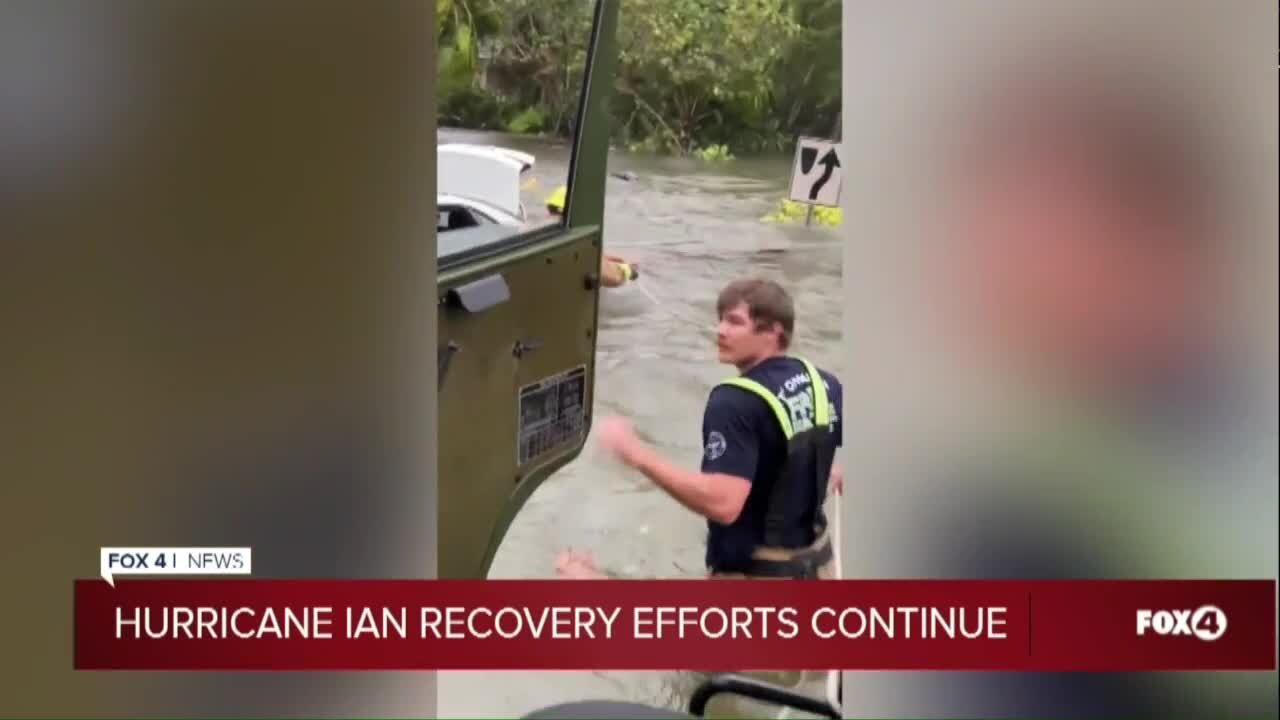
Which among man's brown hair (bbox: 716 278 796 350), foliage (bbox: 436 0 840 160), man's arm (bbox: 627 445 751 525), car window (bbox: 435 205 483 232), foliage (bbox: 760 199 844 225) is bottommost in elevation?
man's arm (bbox: 627 445 751 525)

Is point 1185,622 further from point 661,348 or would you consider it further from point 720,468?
point 661,348

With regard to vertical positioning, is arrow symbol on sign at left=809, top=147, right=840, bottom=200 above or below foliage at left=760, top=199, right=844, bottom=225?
above

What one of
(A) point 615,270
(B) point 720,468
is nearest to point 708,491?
(B) point 720,468

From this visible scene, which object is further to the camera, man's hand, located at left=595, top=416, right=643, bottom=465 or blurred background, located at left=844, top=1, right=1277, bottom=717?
man's hand, located at left=595, top=416, right=643, bottom=465

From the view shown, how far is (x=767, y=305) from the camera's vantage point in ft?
3.86

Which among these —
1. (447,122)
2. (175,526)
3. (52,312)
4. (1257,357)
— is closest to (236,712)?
(175,526)

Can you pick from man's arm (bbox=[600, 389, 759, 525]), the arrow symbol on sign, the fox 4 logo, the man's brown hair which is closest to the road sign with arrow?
the arrow symbol on sign

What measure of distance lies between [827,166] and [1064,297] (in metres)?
0.28

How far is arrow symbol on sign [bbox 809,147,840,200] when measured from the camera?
115 centimetres

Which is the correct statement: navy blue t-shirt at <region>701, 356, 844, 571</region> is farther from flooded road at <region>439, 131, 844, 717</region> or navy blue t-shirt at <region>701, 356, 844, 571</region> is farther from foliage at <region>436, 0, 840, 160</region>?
foliage at <region>436, 0, 840, 160</region>

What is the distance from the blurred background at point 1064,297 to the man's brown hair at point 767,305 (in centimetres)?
7

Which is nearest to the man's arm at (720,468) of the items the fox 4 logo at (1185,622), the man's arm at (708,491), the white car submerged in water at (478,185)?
the man's arm at (708,491)

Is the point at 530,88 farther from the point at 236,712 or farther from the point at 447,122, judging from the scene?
the point at 236,712

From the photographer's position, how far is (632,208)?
1202mm
